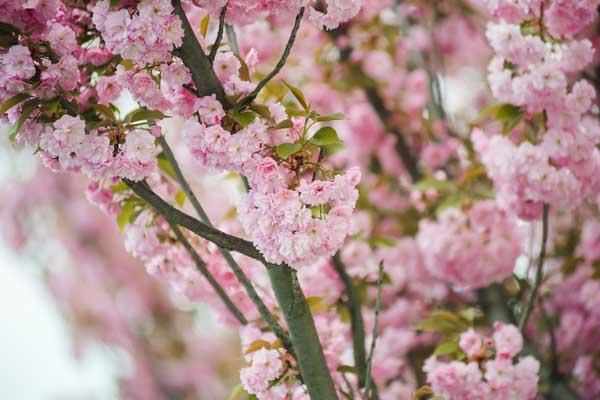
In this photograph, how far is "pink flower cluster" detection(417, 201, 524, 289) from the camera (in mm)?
1988

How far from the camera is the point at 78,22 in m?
1.25

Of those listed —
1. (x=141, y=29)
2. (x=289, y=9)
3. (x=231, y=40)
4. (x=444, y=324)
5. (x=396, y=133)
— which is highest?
(x=396, y=133)

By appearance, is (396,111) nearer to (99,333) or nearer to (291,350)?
(291,350)

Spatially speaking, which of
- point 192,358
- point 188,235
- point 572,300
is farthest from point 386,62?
point 192,358

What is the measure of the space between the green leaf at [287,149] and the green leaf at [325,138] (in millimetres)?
35

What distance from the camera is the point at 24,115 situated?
1.06 m

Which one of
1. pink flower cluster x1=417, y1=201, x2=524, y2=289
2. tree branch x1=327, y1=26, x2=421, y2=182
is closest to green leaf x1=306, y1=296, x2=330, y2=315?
pink flower cluster x1=417, y1=201, x2=524, y2=289

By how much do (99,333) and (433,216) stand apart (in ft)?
13.2

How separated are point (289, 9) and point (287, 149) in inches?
10.1

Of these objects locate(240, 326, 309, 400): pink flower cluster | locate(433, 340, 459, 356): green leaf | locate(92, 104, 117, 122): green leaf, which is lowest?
locate(240, 326, 309, 400): pink flower cluster

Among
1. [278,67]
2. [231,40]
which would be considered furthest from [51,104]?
[231,40]

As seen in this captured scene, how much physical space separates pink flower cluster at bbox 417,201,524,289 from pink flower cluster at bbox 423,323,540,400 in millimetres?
396

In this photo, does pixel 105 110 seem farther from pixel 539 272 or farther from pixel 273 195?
pixel 539 272

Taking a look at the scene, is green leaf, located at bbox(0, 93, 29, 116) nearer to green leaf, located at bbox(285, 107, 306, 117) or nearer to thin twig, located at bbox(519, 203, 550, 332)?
green leaf, located at bbox(285, 107, 306, 117)
